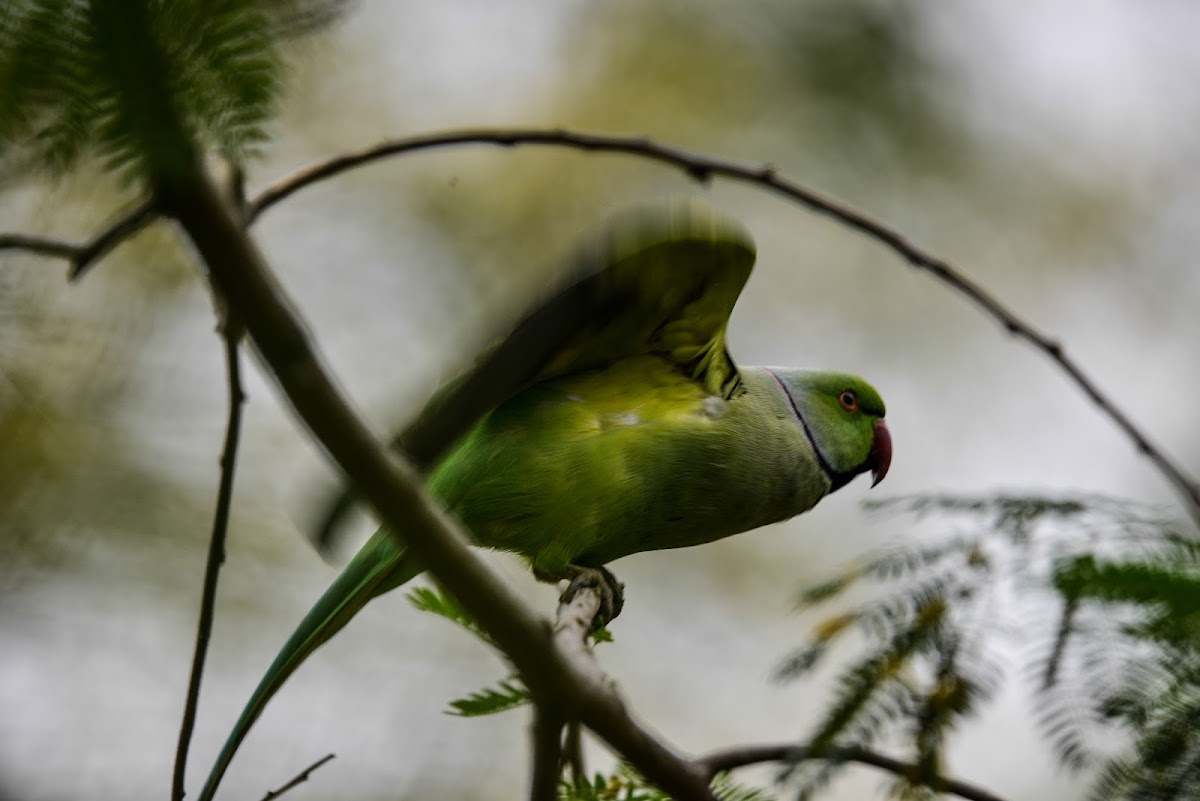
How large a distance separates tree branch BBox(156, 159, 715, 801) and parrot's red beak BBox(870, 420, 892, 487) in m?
1.92

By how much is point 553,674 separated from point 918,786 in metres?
0.77

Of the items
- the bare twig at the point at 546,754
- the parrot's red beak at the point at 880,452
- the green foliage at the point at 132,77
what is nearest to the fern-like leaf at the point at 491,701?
the bare twig at the point at 546,754

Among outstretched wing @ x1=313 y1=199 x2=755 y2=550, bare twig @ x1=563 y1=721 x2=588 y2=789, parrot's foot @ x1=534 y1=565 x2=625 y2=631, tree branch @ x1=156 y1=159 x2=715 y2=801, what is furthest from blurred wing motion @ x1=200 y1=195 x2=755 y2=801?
bare twig @ x1=563 y1=721 x2=588 y2=789

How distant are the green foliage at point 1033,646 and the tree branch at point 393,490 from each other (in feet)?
1.14

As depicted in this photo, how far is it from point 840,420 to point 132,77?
2.76 meters

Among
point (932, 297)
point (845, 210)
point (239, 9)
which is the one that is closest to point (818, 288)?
point (932, 297)

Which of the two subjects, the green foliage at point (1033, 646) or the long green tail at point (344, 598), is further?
the long green tail at point (344, 598)

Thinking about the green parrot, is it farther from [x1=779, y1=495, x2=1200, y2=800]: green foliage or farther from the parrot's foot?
[x1=779, y1=495, x2=1200, y2=800]: green foliage

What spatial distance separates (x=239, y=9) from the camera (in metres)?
0.89

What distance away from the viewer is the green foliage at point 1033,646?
5.25 feet

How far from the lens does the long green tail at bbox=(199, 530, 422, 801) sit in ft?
8.54

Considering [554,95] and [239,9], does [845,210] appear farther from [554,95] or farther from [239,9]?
[554,95]

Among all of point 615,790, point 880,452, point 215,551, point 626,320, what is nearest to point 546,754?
point 615,790

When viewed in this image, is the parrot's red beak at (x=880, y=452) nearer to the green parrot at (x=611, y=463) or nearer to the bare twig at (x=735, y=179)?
the green parrot at (x=611, y=463)
